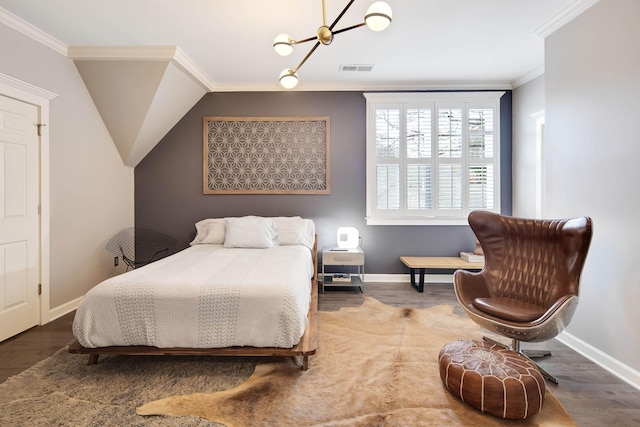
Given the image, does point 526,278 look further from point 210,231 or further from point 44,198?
point 44,198

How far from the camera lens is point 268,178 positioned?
4.22 m

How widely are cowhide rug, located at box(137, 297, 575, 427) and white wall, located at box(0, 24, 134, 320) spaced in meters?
2.28

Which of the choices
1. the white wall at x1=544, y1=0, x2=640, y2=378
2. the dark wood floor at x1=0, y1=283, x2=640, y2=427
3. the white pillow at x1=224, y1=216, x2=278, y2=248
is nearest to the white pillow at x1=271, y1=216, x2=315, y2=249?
the white pillow at x1=224, y1=216, x2=278, y2=248

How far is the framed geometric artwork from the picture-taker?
421cm

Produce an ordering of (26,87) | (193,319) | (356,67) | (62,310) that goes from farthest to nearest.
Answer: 1. (356,67)
2. (62,310)
3. (26,87)
4. (193,319)

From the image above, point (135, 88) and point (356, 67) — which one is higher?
point (356, 67)

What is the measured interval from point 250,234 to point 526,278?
2640 millimetres

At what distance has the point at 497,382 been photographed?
5.16 ft

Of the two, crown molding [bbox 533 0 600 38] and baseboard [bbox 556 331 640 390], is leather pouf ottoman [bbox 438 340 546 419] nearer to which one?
baseboard [bbox 556 331 640 390]

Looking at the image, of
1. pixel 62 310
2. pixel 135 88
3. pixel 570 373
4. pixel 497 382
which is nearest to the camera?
pixel 497 382

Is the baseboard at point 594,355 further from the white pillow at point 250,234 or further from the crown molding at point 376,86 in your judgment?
the crown molding at point 376,86

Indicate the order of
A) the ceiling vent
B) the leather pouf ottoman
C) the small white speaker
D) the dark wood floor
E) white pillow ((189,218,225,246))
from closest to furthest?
the leather pouf ottoman
the dark wood floor
the ceiling vent
white pillow ((189,218,225,246))
the small white speaker

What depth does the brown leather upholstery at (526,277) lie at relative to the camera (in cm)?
196

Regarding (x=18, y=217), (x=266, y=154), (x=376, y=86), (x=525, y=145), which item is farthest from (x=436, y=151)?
(x=18, y=217)
